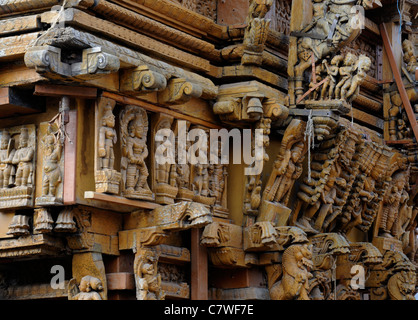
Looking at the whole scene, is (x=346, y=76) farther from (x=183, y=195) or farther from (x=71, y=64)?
(x=71, y=64)

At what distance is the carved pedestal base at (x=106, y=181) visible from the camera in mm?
9242

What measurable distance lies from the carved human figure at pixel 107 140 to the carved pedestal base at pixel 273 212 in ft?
6.17

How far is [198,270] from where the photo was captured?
33.7 ft

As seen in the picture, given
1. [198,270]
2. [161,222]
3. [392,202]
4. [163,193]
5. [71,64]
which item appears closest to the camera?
[71,64]

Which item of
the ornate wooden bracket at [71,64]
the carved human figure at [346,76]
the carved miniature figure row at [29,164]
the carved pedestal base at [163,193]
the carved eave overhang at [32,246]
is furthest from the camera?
the carved human figure at [346,76]

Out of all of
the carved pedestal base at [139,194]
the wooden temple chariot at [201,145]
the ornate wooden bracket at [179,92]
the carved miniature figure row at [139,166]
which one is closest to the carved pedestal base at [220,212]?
the wooden temple chariot at [201,145]

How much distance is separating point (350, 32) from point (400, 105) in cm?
213

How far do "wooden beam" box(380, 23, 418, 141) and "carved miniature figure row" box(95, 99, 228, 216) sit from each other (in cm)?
297

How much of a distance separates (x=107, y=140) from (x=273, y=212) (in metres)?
→ 2.05

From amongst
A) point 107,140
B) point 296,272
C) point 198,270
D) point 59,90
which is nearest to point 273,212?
point 296,272

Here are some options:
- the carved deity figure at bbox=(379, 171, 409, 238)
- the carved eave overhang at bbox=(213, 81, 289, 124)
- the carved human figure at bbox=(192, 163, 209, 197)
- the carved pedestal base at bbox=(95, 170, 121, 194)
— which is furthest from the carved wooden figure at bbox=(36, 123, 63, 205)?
the carved deity figure at bbox=(379, 171, 409, 238)

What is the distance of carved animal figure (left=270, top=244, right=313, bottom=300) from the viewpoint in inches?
411

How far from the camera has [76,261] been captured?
955 centimetres

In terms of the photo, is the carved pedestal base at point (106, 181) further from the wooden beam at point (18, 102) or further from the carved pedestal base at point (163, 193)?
the wooden beam at point (18, 102)
